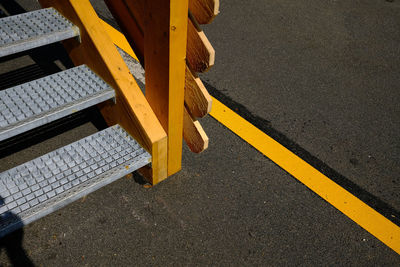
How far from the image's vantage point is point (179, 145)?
Result: 2.44m

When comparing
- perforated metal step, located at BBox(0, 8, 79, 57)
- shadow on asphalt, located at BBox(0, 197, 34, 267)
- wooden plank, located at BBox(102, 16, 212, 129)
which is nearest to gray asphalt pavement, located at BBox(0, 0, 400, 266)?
shadow on asphalt, located at BBox(0, 197, 34, 267)

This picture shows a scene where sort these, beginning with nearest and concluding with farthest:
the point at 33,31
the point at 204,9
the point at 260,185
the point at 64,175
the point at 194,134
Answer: the point at 204,9 → the point at 64,175 → the point at 33,31 → the point at 194,134 → the point at 260,185

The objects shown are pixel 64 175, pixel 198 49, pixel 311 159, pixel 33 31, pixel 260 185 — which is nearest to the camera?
pixel 198 49

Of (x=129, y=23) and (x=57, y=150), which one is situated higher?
(x=129, y=23)

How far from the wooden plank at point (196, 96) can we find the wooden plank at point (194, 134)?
0.13 meters

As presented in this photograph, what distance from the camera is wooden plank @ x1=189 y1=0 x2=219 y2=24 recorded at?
1.73 metres

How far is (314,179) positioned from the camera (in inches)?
110

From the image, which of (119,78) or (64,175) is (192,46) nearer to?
(119,78)

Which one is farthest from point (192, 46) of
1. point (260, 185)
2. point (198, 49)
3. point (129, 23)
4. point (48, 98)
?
point (260, 185)

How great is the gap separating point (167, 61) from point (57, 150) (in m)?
0.86

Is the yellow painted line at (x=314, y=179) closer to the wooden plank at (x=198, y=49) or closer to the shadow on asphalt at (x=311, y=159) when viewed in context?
the shadow on asphalt at (x=311, y=159)

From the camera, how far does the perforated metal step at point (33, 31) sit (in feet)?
7.16

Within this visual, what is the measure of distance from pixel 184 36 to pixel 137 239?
1268 millimetres

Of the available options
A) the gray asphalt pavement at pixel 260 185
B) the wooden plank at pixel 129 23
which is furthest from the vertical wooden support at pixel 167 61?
the gray asphalt pavement at pixel 260 185
